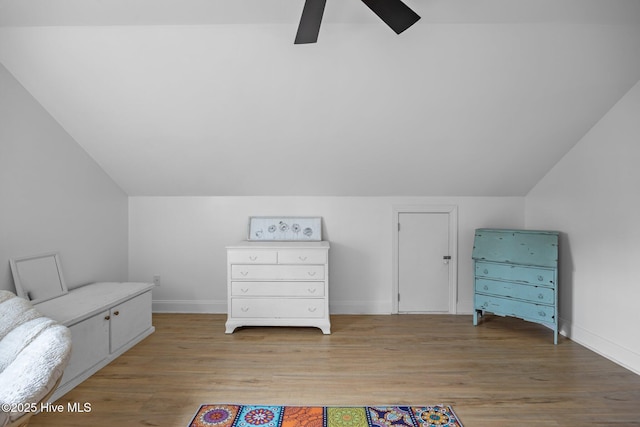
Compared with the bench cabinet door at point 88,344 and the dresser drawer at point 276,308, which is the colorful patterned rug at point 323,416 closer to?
the bench cabinet door at point 88,344

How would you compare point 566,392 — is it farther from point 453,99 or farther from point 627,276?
point 453,99

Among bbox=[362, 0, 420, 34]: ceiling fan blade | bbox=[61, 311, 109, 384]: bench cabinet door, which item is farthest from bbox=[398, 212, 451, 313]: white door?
bbox=[61, 311, 109, 384]: bench cabinet door

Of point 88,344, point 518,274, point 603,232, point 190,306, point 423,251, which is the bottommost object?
point 190,306

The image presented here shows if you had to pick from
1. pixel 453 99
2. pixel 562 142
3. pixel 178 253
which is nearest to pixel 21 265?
pixel 178 253

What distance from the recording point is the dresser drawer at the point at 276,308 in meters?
3.56

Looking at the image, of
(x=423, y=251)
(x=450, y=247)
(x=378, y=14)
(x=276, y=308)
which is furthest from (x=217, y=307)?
(x=378, y=14)

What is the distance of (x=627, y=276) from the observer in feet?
9.24

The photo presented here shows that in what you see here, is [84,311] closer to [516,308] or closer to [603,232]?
[516,308]

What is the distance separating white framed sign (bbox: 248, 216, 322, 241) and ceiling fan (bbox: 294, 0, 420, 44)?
237 cm

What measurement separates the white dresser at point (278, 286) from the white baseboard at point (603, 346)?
234cm

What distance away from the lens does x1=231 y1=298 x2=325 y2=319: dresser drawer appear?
3.56 metres

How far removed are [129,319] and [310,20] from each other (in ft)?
9.44

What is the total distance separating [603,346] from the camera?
119 inches

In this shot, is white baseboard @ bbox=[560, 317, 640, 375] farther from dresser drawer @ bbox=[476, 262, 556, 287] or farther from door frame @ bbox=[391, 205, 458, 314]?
door frame @ bbox=[391, 205, 458, 314]
